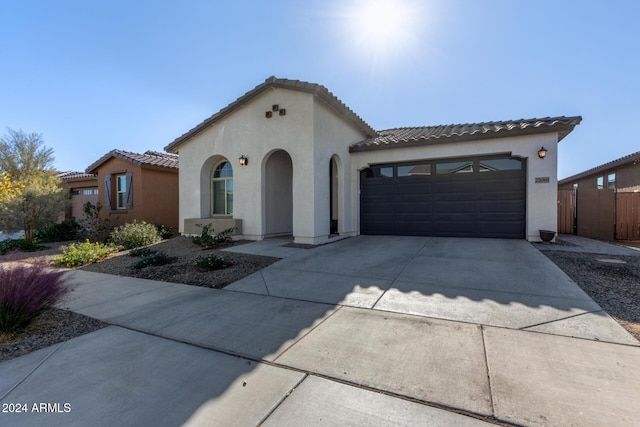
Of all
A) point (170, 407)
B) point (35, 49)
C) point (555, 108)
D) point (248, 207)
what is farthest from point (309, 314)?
point (555, 108)

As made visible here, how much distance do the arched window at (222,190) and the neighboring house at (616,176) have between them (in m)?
15.8

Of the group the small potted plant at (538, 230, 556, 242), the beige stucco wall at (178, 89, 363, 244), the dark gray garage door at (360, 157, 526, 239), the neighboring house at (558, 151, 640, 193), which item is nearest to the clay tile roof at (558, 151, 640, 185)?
the neighboring house at (558, 151, 640, 193)

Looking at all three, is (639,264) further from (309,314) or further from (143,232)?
(143,232)

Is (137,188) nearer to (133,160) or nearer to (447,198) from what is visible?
(133,160)

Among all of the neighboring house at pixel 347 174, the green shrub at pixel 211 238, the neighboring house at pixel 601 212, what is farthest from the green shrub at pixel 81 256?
the neighboring house at pixel 601 212

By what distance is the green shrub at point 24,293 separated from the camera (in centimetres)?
354

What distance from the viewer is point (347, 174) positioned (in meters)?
10.9

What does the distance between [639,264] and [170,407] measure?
9015 mm

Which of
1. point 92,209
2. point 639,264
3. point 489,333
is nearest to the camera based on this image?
point 489,333

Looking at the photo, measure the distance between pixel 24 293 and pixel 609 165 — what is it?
22642 mm

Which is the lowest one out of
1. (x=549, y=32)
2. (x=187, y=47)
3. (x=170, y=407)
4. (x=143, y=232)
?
(x=170, y=407)

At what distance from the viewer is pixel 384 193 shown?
10859 mm

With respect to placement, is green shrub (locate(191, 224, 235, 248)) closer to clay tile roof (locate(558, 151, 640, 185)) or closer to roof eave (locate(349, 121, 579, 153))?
roof eave (locate(349, 121, 579, 153))

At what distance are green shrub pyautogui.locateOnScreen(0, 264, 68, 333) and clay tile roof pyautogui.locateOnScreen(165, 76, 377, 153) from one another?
7.55m
